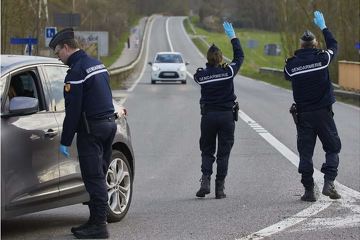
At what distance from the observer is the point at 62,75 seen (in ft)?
24.1

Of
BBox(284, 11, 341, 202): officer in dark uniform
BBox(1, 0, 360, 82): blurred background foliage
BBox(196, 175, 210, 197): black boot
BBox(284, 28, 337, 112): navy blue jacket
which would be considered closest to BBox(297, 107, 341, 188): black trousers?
BBox(284, 11, 341, 202): officer in dark uniform

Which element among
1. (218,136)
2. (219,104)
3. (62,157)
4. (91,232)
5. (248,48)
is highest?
(219,104)

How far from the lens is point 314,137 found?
8984 mm

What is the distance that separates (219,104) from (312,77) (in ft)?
3.71

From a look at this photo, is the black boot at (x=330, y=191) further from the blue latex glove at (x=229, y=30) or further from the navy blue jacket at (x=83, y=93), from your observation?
the navy blue jacket at (x=83, y=93)

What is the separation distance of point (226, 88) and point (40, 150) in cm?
311

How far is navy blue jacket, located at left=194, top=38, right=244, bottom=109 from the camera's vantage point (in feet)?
29.6

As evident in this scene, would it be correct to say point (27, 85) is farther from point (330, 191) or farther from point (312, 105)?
point (330, 191)

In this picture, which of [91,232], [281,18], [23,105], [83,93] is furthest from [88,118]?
[281,18]

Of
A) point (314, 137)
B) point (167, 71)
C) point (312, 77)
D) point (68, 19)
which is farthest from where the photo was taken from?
point (167, 71)

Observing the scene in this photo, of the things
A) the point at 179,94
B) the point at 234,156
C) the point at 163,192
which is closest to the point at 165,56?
the point at 179,94

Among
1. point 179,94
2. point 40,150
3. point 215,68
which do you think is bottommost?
point 179,94

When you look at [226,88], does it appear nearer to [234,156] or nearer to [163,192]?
[163,192]

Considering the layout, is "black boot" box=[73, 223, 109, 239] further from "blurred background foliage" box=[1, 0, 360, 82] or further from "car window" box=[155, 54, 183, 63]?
"car window" box=[155, 54, 183, 63]
